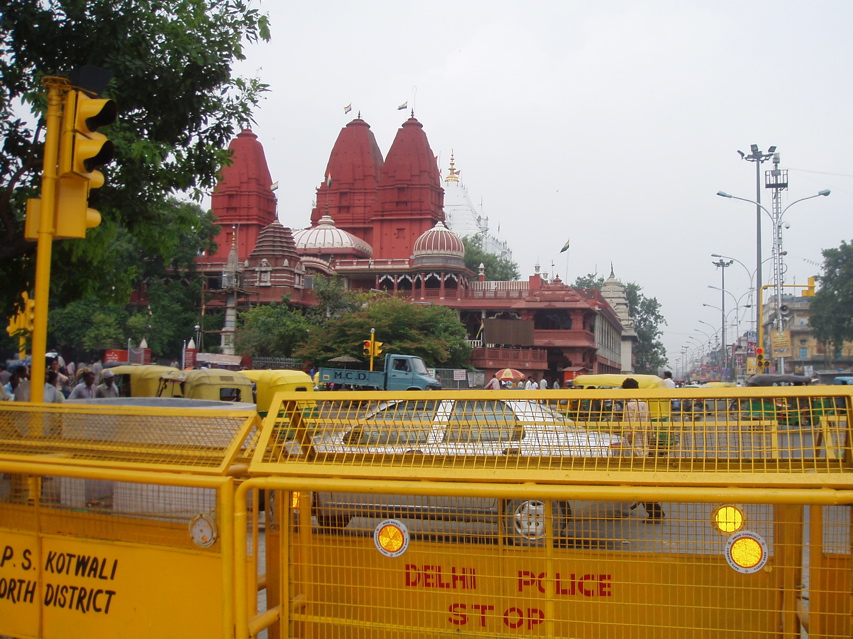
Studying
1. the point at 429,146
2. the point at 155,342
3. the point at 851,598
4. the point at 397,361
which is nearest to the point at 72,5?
the point at 851,598

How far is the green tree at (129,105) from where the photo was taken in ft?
25.1

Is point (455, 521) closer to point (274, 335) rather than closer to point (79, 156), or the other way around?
point (79, 156)

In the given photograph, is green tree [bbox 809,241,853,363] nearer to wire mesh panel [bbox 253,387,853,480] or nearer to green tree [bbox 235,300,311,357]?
green tree [bbox 235,300,311,357]

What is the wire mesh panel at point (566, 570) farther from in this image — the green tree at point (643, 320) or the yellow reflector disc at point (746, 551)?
the green tree at point (643, 320)

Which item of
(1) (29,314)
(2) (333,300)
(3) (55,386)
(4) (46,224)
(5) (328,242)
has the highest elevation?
(5) (328,242)

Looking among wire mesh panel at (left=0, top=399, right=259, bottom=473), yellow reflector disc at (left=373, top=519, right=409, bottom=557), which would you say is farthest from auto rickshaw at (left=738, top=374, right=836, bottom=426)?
wire mesh panel at (left=0, top=399, right=259, bottom=473)

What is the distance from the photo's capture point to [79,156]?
478 cm

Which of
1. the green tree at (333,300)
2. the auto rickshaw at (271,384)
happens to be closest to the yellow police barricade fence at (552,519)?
the auto rickshaw at (271,384)

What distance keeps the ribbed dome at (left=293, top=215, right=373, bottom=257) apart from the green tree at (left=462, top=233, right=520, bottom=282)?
37.5 ft

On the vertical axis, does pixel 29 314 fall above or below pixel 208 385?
above

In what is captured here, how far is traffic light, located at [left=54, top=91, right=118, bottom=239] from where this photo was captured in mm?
4762

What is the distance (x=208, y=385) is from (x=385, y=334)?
2201 centimetres

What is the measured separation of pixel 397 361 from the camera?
28.3 metres

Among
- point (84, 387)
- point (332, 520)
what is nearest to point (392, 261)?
point (84, 387)
